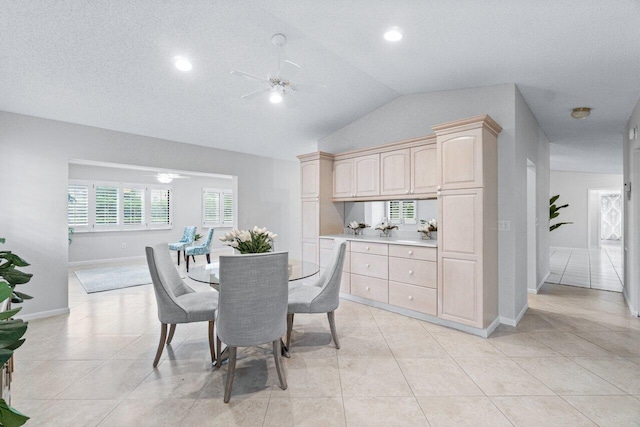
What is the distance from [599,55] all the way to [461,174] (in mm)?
1476

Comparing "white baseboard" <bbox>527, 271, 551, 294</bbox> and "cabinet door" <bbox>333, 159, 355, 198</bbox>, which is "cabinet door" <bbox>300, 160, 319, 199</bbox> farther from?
"white baseboard" <bbox>527, 271, 551, 294</bbox>

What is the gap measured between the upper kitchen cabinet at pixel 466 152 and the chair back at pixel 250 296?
2094 mm

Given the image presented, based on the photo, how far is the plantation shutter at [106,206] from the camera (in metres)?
7.55

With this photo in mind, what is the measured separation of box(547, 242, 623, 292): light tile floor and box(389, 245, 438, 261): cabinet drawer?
360 centimetres

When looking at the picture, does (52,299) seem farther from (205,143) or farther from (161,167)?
(205,143)

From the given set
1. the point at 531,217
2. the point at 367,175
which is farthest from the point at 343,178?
the point at 531,217

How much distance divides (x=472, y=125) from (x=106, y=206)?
825 centimetres

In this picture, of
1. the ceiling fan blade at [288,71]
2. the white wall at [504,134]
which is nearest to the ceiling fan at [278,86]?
the ceiling fan blade at [288,71]

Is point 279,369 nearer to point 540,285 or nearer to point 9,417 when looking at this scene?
point 9,417

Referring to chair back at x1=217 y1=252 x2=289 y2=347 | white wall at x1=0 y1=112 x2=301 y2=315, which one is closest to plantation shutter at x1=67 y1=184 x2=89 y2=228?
white wall at x1=0 y1=112 x2=301 y2=315

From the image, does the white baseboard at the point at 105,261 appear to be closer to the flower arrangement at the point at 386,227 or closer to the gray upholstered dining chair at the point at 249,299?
the flower arrangement at the point at 386,227

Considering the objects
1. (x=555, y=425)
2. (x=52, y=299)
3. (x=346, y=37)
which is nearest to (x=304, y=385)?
(x=555, y=425)

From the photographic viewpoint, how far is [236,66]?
3.32m

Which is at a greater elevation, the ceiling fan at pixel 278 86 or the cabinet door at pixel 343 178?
the ceiling fan at pixel 278 86
